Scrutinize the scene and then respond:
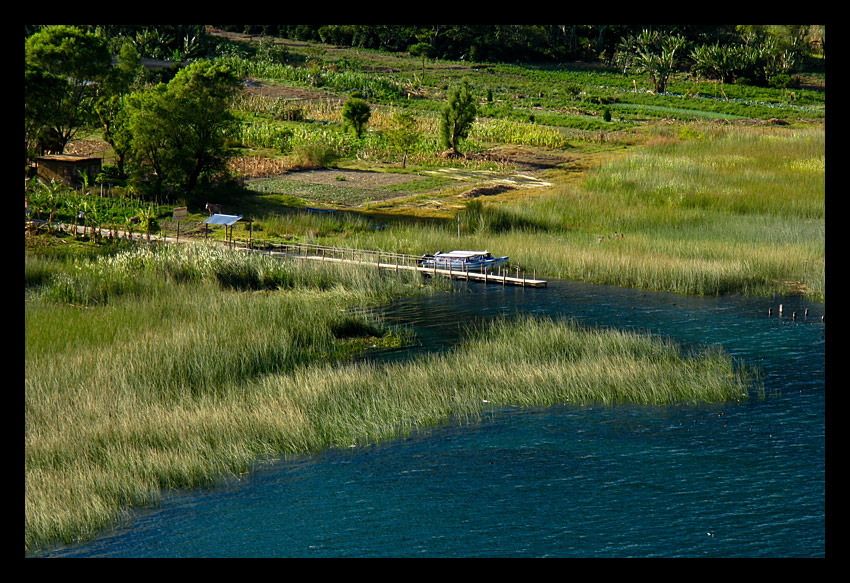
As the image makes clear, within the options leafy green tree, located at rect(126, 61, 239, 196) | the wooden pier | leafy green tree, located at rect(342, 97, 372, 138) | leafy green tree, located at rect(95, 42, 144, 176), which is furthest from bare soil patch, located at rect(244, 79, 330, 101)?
the wooden pier

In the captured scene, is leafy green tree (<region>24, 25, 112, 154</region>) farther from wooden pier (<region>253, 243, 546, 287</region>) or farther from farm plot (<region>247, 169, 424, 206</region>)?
wooden pier (<region>253, 243, 546, 287</region>)

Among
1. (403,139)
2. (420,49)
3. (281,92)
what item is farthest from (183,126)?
(420,49)

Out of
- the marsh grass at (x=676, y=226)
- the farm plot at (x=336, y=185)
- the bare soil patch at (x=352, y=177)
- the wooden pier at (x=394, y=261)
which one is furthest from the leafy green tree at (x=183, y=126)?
the marsh grass at (x=676, y=226)

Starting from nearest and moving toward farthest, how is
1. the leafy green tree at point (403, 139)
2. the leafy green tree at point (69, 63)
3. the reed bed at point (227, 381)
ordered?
1. the reed bed at point (227, 381)
2. the leafy green tree at point (69, 63)
3. the leafy green tree at point (403, 139)

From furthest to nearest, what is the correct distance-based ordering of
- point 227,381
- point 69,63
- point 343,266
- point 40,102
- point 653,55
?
point 653,55, point 69,63, point 40,102, point 343,266, point 227,381

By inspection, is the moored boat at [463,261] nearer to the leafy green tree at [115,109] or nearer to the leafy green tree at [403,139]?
the leafy green tree at [115,109]

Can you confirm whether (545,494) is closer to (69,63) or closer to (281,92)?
(69,63)
